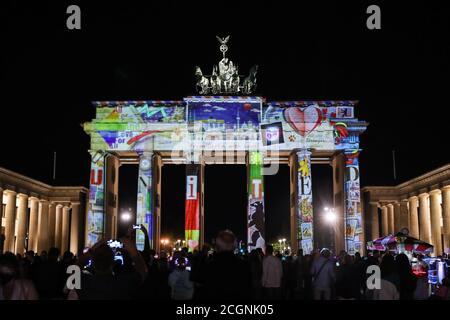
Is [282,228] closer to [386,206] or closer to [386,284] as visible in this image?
[386,206]

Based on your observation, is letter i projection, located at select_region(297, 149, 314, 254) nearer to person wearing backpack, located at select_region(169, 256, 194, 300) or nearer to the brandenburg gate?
the brandenburg gate

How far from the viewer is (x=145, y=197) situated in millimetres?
56938

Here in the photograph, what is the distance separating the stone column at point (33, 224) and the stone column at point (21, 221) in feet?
8.21

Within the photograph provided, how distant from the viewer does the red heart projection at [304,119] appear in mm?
57594

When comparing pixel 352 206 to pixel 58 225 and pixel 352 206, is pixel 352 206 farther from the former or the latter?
pixel 58 225

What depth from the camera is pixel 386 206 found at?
73062 mm

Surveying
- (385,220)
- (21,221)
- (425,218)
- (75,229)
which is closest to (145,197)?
(21,221)

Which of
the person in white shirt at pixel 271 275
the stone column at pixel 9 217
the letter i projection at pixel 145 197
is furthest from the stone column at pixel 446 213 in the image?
the stone column at pixel 9 217

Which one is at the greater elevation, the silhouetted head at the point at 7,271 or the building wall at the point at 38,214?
the building wall at the point at 38,214

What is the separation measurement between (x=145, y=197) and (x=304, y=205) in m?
15.0

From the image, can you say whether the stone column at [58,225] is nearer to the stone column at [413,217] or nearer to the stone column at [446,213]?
the stone column at [413,217]

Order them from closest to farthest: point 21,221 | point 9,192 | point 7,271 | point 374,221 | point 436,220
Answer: point 7,271
point 9,192
point 436,220
point 21,221
point 374,221

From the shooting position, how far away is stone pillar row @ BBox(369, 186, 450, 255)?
2083 inches

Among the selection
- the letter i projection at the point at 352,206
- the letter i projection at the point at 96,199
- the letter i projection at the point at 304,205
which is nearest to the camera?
the letter i projection at the point at 304,205
